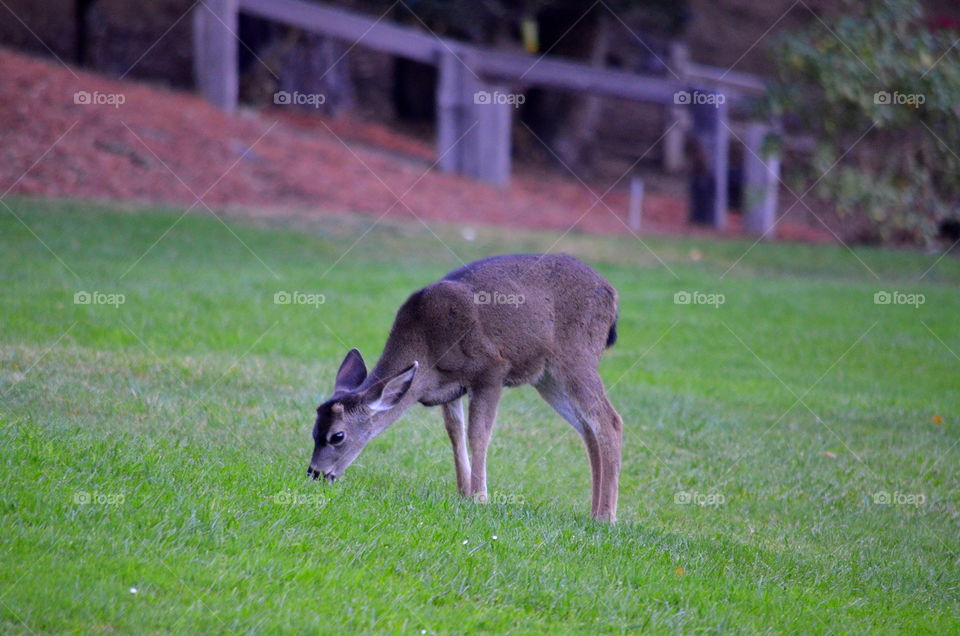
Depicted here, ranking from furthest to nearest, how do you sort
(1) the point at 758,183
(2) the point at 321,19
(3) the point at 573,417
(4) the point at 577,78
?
1. (4) the point at 577,78
2. (1) the point at 758,183
3. (2) the point at 321,19
4. (3) the point at 573,417

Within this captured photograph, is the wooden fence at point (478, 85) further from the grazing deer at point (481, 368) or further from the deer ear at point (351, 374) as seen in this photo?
the deer ear at point (351, 374)

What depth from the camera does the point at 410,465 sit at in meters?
9.41

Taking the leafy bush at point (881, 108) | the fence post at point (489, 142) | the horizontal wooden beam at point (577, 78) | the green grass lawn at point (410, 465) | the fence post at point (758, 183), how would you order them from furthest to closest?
1. the horizontal wooden beam at point (577, 78)
2. the fence post at point (489, 142)
3. the fence post at point (758, 183)
4. the leafy bush at point (881, 108)
5. the green grass lawn at point (410, 465)

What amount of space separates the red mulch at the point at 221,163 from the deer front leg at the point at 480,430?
38.1 feet

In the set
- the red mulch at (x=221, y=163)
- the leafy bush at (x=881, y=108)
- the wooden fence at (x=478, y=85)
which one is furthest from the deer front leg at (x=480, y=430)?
the wooden fence at (x=478, y=85)

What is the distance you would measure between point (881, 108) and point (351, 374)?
536 inches

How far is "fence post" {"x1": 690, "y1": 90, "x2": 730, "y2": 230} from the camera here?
2469 centimetres

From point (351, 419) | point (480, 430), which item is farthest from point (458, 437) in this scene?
point (351, 419)

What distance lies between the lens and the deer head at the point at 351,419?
313 inches

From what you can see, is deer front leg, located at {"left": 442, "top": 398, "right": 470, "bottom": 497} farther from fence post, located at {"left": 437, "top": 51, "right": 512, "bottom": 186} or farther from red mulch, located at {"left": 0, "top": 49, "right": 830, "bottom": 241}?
fence post, located at {"left": 437, "top": 51, "right": 512, "bottom": 186}

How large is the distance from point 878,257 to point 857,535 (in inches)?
606

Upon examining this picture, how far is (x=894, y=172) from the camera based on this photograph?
21312 millimetres

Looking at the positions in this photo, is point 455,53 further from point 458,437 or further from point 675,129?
point 458,437

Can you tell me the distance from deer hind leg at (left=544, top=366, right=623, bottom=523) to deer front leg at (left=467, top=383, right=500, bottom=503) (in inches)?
22.8
